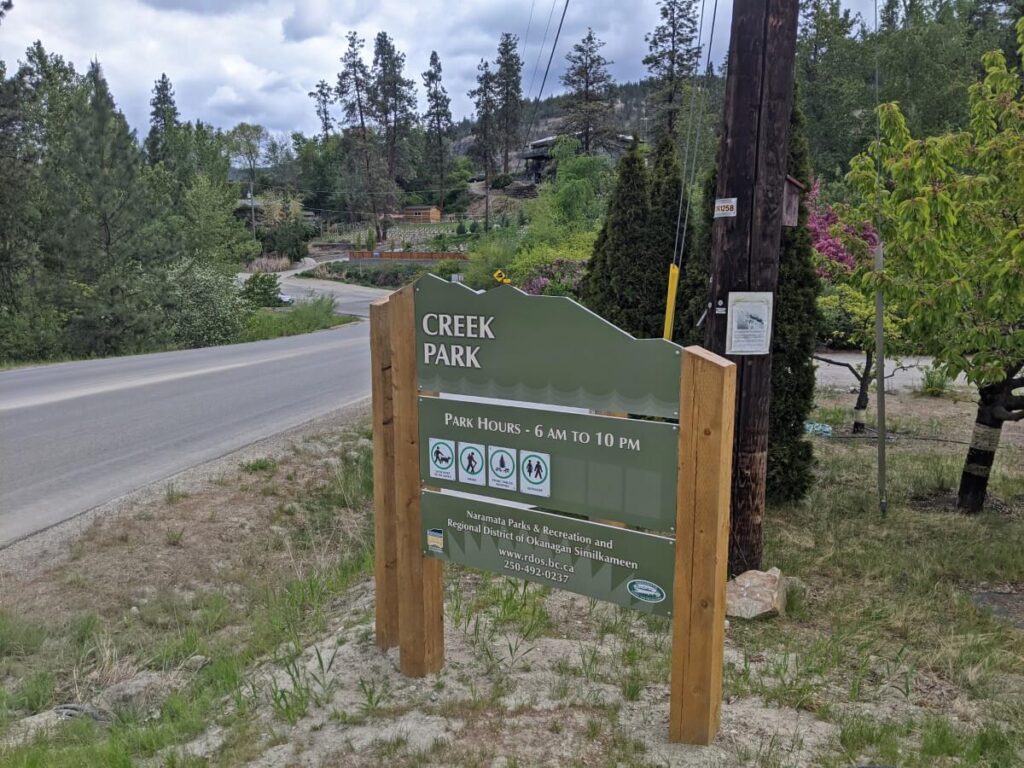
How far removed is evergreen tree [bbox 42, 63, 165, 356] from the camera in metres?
23.6

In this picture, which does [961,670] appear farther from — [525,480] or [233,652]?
[233,652]

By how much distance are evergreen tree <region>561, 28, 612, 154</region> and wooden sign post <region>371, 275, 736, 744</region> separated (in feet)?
228

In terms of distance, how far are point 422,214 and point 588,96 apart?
70.3 ft

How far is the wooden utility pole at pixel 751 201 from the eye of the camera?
4.34 meters

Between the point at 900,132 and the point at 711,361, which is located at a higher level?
the point at 900,132

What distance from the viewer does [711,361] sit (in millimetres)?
2596

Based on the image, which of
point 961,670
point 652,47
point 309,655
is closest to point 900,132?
point 961,670

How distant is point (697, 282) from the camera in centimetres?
749

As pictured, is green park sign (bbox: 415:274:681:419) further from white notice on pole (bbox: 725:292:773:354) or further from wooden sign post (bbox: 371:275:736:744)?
white notice on pole (bbox: 725:292:773:354)

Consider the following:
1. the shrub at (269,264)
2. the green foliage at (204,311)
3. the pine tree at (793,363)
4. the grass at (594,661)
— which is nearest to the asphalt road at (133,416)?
the grass at (594,661)

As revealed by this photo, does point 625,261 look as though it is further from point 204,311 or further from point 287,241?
point 287,241

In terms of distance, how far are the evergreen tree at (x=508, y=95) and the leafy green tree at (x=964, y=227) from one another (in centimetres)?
8185

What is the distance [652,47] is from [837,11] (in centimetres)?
1579

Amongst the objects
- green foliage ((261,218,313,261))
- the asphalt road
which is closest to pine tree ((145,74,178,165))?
green foliage ((261,218,313,261))
